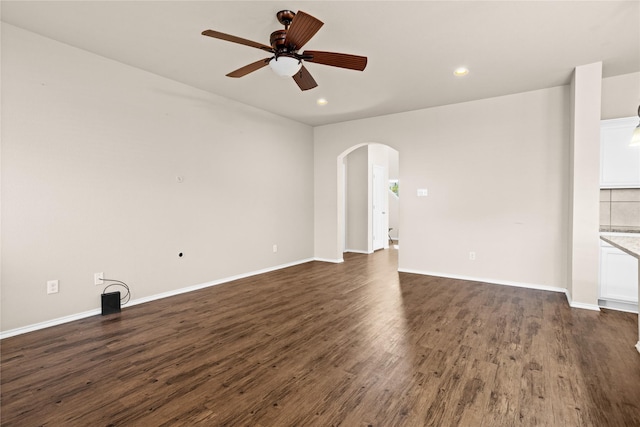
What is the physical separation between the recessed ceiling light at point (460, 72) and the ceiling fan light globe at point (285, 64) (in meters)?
2.19

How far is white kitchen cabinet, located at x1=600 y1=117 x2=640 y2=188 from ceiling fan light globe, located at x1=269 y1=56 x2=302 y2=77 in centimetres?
371

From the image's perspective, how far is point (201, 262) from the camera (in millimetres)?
4453

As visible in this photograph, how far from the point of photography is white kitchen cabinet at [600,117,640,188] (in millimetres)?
3568

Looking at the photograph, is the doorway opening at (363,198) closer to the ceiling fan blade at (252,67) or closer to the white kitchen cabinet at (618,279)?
the white kitchen cabinet at (618,279)

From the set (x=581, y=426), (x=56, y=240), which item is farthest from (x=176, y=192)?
(x=581, y=426)

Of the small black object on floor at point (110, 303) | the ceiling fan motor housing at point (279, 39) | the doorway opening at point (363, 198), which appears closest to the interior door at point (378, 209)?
the doorway opening at point (363, 198)

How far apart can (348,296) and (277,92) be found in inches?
119

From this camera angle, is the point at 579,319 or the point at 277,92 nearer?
the point at 579,319

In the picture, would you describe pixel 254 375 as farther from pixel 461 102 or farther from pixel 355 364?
pixel 461 102

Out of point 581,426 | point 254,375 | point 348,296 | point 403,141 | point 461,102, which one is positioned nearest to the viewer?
point 581,426

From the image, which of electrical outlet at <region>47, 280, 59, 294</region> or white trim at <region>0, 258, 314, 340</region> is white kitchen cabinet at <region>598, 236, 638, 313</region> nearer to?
white trim at <region>0, 258, 314, 340</region>

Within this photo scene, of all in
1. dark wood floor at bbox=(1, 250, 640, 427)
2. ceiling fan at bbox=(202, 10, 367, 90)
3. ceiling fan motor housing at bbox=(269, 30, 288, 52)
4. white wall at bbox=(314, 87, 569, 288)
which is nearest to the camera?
dark wood floor at bbox=(1, 250, 640, 427)

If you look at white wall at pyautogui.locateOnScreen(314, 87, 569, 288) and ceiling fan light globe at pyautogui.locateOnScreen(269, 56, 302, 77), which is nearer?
ceiling fan light globe at pyautogui.locateOnScreen(269, 56, 302, 77)

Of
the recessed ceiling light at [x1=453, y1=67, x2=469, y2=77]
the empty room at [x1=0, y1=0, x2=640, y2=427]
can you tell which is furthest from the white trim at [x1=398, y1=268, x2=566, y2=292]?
the recessed ceiling light at [x1=453, y1=67, x2=469, y2=77]
